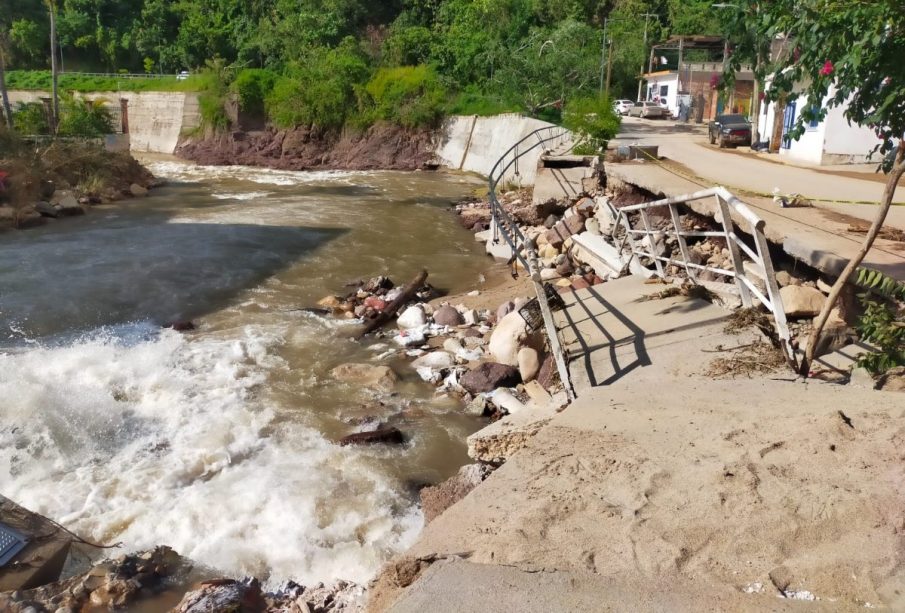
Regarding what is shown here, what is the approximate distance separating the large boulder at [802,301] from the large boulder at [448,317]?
459 cm

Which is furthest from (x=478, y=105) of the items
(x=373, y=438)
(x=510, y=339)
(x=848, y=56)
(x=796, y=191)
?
(x=848, y=56)

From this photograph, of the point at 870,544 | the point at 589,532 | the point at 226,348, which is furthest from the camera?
the point at 226,348

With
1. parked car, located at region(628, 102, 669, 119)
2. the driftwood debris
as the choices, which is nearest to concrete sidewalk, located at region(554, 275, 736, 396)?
the driftwood debris

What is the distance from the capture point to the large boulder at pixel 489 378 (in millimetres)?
7773

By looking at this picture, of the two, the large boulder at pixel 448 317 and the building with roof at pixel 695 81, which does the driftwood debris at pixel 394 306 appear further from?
the building with roof at pixel 695 81

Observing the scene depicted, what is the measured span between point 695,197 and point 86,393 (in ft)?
21.9

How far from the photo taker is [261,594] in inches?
183

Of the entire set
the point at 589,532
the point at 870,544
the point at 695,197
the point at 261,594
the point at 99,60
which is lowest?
the point at 261,594

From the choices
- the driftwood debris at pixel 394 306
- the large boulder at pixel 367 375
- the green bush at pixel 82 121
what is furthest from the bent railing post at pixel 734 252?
the green bush at pixel 82 121

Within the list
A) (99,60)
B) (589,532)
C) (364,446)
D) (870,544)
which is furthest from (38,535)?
(99,60)

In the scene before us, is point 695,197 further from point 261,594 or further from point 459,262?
point 459,262

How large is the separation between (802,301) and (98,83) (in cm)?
4802

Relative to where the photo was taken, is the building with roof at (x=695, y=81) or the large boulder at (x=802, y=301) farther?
the building with roof at (x=695, y=81)

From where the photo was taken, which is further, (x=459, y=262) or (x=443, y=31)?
(x=443, y=31)
